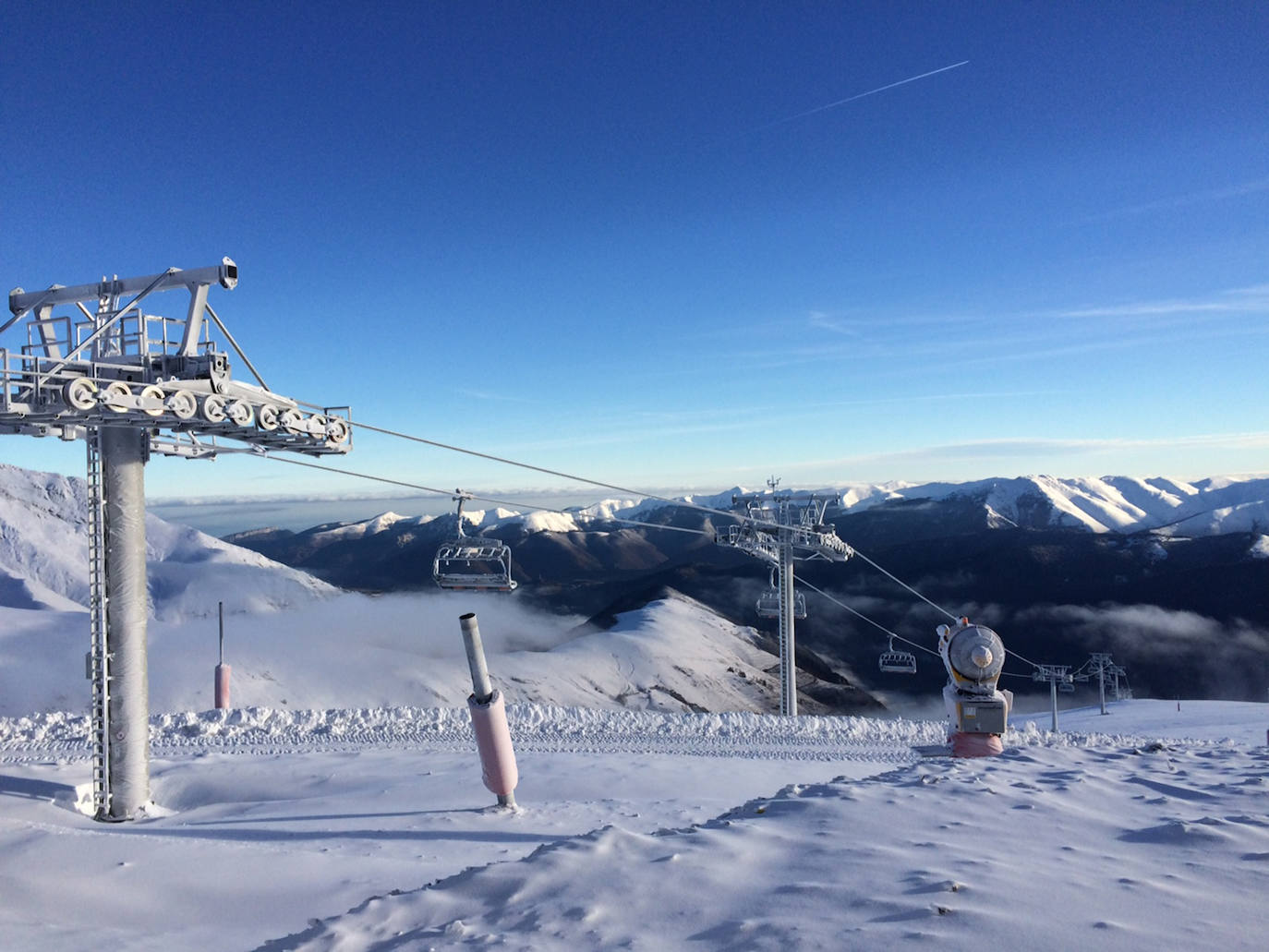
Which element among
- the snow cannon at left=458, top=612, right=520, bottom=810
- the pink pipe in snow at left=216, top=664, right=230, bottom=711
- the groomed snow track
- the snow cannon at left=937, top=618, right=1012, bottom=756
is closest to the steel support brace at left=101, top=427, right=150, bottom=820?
the groomed snow track

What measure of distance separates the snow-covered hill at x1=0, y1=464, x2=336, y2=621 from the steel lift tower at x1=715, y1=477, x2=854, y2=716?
5394 centimetres

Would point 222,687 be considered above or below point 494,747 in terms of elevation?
below

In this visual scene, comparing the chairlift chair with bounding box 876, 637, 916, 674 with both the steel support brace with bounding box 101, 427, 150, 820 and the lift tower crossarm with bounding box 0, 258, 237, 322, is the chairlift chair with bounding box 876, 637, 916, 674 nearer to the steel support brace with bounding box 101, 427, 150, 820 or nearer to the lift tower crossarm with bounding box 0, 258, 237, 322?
the steel support brace with bounding box 101, 427, 150, 820

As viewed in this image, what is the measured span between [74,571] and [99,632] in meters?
71.3

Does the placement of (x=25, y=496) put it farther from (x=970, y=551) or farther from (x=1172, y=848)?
(x=970, y=551)

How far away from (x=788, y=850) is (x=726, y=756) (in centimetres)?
1408

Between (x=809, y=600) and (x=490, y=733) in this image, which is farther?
(x=809, y=600)

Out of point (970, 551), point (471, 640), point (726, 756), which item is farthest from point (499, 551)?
point (970, 551)

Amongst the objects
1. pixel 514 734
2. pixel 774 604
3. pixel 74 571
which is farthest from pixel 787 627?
pixel 74 571

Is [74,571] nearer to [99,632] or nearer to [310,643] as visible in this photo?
[310,643]

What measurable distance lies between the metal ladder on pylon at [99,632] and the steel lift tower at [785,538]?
20.7 meters

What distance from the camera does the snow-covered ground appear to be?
5.89m

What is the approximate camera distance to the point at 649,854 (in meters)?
7.34

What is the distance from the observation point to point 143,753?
1578 cm
